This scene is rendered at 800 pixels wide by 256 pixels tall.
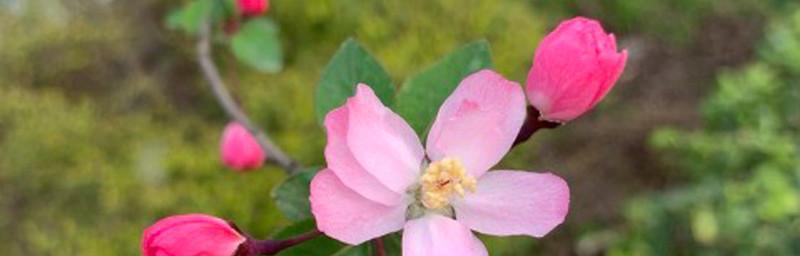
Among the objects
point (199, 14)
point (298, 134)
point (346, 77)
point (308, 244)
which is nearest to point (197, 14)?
point (199, 14)

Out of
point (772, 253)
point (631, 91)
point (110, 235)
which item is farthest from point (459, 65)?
point (631, 91)

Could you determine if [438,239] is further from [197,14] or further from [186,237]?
[197,14]

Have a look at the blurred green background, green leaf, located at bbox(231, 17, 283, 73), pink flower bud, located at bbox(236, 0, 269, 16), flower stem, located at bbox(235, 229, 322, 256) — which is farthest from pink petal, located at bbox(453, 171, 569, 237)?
the blurred green background

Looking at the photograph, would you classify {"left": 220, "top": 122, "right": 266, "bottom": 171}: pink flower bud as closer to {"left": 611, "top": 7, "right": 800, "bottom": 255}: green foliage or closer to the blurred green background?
the blurred green background

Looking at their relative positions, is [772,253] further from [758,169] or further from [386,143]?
[386,143]

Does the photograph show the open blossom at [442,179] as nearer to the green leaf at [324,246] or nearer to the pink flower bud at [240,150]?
the green leaf at [324,246]

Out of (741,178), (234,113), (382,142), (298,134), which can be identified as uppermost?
(382,142)
